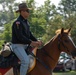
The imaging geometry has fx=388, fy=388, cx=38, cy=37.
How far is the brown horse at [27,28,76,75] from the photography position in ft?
33.7

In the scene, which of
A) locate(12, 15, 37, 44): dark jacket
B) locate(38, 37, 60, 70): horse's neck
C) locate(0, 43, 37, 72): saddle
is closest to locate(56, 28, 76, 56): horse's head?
locate(38, 37, 60, 70): horse's neck

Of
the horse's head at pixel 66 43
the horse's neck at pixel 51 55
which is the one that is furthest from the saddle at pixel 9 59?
the horse's head at pixel 66 43

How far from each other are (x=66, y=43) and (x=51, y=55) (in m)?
0.64

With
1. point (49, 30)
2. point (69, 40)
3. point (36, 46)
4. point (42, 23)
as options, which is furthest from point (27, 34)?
point (49, 30)

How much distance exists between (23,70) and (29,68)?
23 centimetres

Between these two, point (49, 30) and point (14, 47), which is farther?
point (49, 30)

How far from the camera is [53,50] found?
1065cm

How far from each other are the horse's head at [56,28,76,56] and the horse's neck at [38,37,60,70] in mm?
183

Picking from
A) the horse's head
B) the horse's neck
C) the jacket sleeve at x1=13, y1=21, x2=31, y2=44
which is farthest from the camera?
the horse's neck

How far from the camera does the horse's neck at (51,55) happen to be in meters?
10.6

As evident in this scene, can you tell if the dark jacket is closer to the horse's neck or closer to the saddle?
the saddle

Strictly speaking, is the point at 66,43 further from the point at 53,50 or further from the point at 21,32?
the point at 21,32

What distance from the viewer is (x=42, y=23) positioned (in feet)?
152

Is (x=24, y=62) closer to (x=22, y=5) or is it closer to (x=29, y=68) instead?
(x=29, y=68)
